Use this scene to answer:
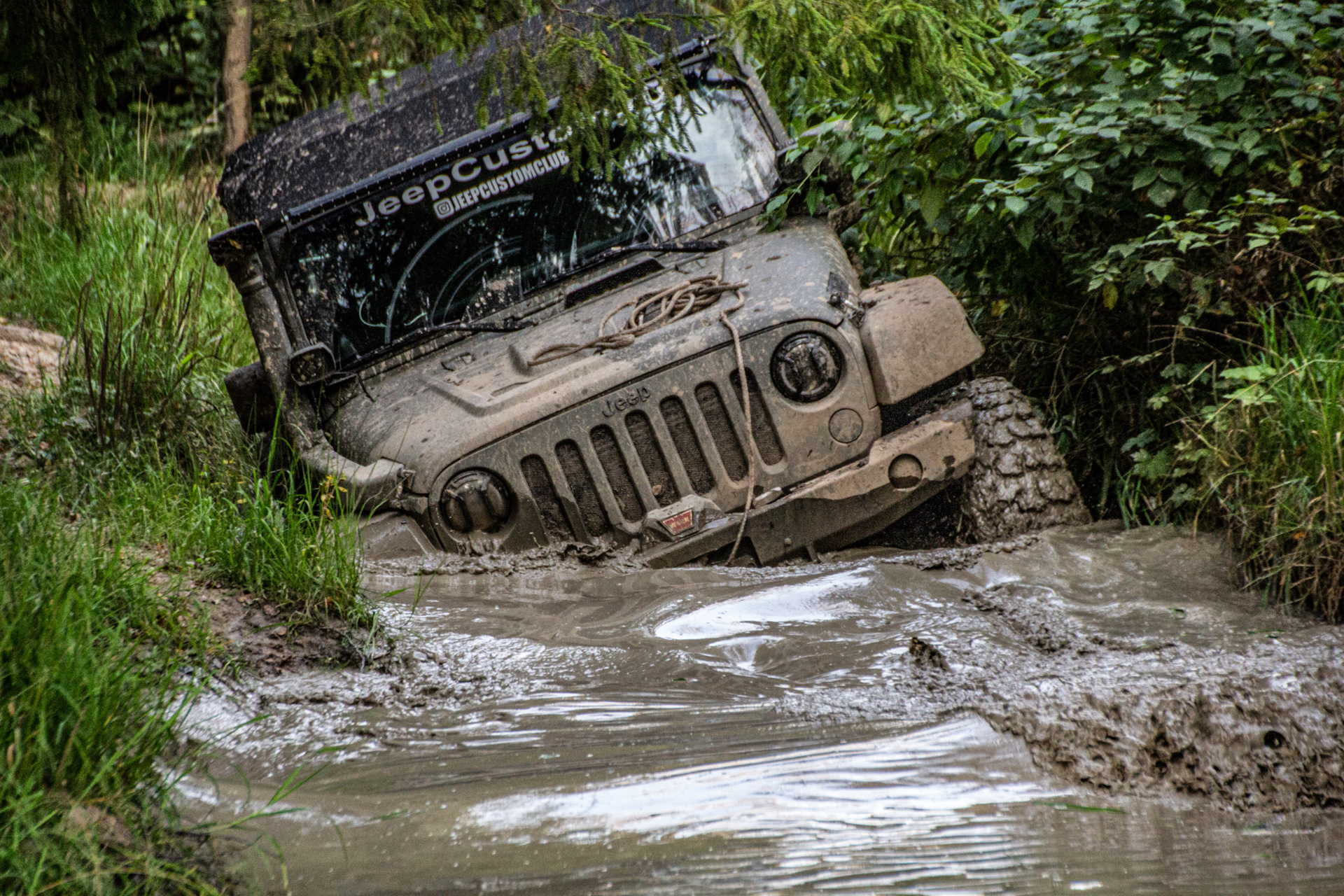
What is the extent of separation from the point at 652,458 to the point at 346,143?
1816mm

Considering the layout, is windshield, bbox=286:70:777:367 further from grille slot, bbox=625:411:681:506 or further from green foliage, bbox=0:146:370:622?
grille slot, bbox=625:411:681:506

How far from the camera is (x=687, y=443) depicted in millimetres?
3775

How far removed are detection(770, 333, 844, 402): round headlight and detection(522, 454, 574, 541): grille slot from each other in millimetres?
816

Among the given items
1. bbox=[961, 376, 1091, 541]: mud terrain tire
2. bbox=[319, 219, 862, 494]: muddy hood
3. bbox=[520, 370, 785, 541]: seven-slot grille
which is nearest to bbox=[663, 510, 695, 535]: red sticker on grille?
bbox=[520, 370, 785, 541]: seven-slot grille

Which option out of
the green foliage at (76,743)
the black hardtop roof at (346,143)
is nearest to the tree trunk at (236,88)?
the black hardtop roof at (346,143)

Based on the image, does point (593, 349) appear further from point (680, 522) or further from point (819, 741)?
point (819, 741)

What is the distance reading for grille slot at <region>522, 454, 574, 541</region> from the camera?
12.2 ft

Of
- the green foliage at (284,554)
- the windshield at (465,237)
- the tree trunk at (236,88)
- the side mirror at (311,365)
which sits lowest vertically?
the green foliage at (284,554)

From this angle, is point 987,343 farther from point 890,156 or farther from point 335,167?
point 335,167

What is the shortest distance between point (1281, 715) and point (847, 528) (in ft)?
4.90

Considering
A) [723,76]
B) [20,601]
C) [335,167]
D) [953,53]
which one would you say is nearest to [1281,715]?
[953,53]

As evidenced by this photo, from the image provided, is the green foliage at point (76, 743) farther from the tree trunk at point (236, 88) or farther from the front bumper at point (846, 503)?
the tree trunk at point (236, 88)

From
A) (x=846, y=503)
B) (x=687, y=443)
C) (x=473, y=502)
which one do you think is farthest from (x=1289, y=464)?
(x=473, y=502)

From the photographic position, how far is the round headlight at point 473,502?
365 cm
